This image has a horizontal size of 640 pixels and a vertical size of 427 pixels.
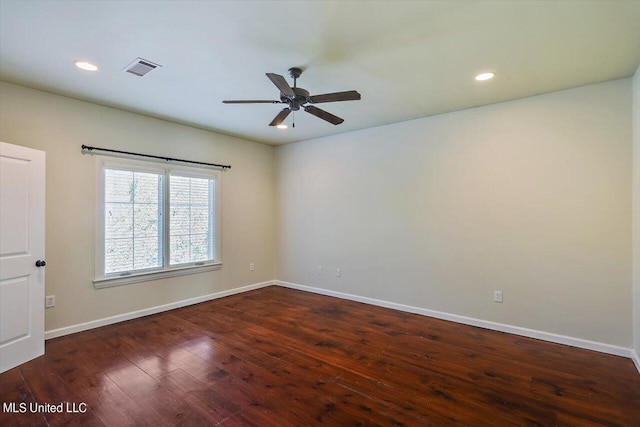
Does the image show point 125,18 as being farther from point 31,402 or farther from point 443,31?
point 31,402

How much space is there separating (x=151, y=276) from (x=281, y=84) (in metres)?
3.27

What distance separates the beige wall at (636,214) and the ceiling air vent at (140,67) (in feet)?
14.2

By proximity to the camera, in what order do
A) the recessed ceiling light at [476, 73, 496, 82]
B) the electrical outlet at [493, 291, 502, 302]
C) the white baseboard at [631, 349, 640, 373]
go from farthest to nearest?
the electrical outlet at [493, 291, 502, 302]
the recessed ceiling light at [476, 73, 496, 82]
the white baseboard at [631, 349, 640, 373]

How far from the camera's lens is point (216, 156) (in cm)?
488

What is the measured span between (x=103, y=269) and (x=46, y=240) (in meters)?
0.65

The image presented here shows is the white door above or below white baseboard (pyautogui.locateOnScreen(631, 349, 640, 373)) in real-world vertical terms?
above

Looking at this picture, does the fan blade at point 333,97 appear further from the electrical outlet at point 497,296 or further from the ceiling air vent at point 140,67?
the electrical outlet at point 497,296

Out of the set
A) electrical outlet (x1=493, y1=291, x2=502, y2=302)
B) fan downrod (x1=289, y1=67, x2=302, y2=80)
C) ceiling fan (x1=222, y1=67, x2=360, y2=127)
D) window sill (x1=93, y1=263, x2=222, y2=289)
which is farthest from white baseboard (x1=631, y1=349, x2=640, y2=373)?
window sill (x1=93, y1=263, x2=222, y2=289)

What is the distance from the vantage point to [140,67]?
8.83 feet

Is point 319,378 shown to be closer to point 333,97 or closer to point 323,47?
point 333,97

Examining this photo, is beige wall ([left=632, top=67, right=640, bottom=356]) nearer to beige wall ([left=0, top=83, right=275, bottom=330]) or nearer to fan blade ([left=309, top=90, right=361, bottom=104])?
fan blade ([left=309, top=90, right=361, bottom=104])

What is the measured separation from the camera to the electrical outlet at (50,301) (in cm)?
322

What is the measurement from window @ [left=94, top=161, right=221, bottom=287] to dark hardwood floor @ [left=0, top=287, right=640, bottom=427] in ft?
2.57

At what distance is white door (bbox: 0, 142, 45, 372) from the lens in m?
2.60
